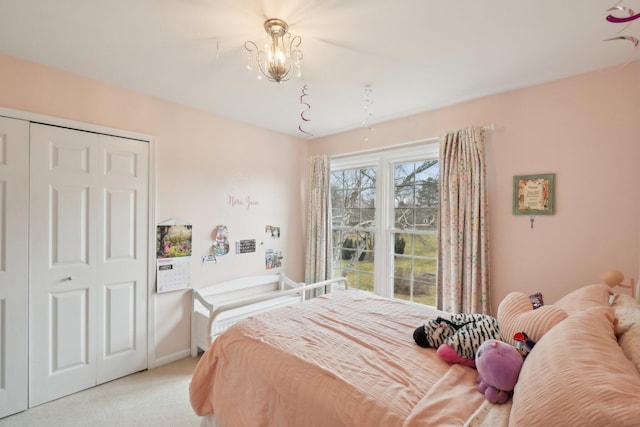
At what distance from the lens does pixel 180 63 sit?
1979mm

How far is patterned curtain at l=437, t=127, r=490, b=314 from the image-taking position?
2322mm

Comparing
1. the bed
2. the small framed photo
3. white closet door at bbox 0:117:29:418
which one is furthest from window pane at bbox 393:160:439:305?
white closet door at bbox 0:117:29:418

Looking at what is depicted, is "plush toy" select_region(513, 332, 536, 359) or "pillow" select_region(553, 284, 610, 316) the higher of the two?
"pillow" select_region(553, 284, 610, 316)

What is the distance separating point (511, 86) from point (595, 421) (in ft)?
7.73

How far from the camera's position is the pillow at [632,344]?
0.88m

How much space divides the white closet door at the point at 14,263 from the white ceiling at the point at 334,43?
639mm

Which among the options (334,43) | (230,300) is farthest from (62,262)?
(334,43)

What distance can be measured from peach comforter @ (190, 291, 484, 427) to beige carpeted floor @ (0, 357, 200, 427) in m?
0.61

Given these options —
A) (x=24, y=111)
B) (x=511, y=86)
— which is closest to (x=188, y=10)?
(x=24, y=111)

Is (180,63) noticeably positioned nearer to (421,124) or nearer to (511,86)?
(421,124)

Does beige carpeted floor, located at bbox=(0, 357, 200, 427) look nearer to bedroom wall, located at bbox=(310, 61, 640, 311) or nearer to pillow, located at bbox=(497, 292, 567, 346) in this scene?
pillow, located at bbox=(497, 292, 567, 346)

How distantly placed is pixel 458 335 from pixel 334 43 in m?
1.79

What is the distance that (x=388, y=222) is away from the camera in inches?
123

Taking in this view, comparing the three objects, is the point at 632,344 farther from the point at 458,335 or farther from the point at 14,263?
the point at 14,263
